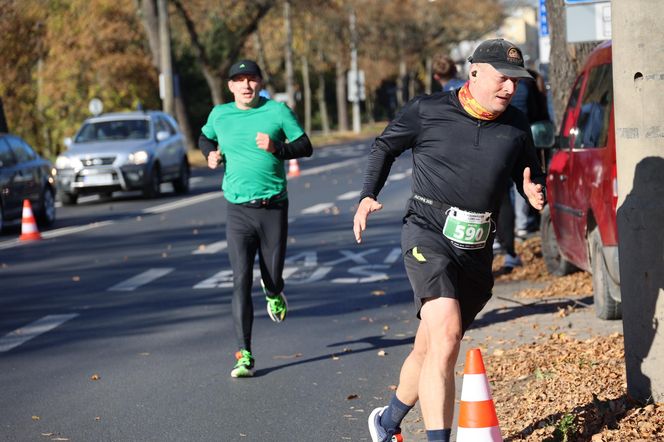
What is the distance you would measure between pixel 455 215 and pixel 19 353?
4.77 metres

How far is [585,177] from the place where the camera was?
9469mm

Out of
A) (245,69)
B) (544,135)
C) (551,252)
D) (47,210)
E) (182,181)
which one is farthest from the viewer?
(182,181)

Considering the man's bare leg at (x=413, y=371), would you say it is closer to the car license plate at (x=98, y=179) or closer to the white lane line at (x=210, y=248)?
the white lane line at (x=210, y=248)

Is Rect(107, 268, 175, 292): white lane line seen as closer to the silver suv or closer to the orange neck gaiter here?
the orange neck gaiter

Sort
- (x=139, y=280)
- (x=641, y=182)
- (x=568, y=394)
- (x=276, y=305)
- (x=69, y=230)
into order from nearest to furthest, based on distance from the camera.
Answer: (x=641, y=182), (x=568, y=394), (x=276, y=305), (x=139, y=280), (x=69, y=230)

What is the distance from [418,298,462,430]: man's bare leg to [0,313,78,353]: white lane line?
4922 millimetres

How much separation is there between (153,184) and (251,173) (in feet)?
58.5

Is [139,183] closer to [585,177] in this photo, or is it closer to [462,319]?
[585,177]

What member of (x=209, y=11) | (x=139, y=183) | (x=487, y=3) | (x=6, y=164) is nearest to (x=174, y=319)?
(x=6, y=164)

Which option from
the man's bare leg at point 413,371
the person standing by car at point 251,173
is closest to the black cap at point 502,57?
the man's bare leg at point 413,371

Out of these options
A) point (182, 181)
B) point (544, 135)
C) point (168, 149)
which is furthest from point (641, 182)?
point (182, 181)

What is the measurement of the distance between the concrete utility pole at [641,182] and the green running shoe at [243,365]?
2.85 m

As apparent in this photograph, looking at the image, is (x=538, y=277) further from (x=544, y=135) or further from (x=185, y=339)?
(x=185, y=339)

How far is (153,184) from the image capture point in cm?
2614
